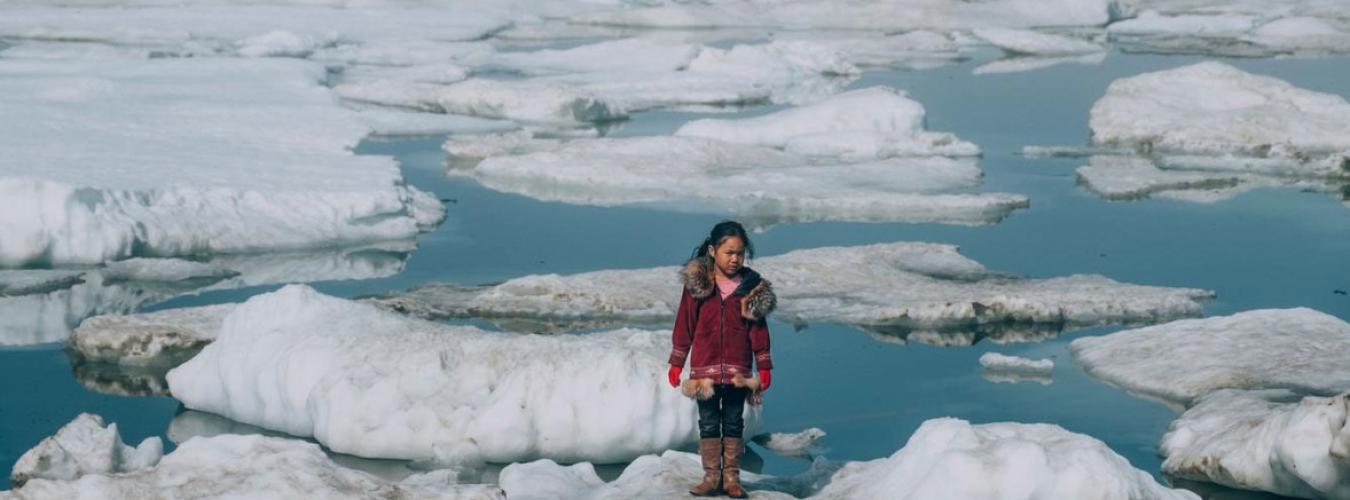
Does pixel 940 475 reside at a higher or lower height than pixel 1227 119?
higher

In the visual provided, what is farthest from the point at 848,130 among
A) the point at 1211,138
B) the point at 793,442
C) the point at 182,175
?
the point at 793,442

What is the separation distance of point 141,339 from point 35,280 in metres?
1.69

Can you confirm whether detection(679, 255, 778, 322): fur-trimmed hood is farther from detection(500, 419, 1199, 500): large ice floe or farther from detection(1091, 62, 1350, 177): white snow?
detection(1091, 62, 1350, 177): white snow

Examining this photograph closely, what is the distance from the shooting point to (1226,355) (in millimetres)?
7480

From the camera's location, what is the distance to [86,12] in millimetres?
24766

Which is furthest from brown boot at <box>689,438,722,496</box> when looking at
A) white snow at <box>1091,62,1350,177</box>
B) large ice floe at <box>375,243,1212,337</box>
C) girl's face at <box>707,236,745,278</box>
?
white snow at <box>1091,62,1350,177</box>

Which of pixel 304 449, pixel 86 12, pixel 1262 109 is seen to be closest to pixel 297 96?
pixel 1262 109

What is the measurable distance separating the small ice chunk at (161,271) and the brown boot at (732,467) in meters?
4.99

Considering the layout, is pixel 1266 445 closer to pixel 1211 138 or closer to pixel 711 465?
pixel 711 465

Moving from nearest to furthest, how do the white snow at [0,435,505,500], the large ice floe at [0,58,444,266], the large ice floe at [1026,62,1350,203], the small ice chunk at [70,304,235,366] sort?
the white snow at [0,435,505,500] < the small ice chunk at [70,304,235,366] < the large ice floe at [0,58,444,266] < the large ice floe at [1026,62,1350,203]

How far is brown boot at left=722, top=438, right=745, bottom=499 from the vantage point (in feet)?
17.1

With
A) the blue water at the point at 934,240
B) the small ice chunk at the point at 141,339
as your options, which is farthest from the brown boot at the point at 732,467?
the small ice chunk at the point at 141,339

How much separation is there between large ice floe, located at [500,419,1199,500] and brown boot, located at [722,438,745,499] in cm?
14

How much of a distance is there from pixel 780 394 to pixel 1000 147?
7.45 meters
